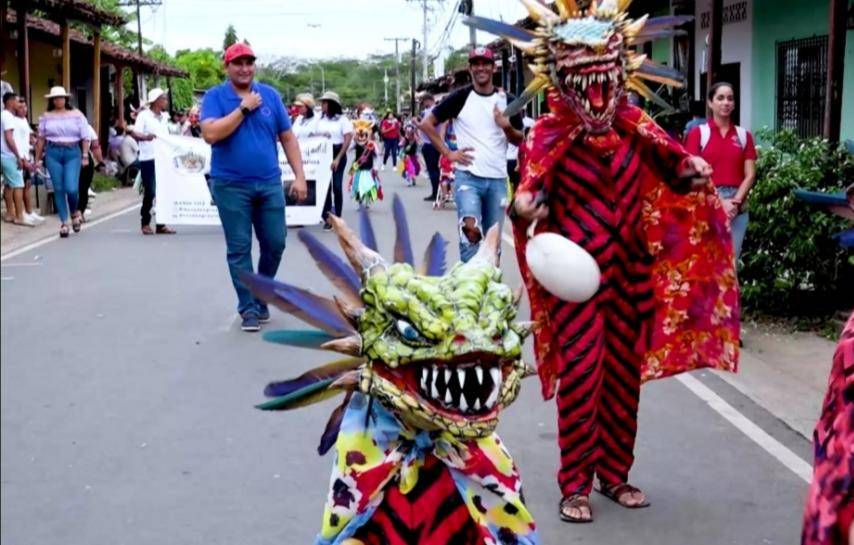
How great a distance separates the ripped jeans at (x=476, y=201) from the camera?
803 centimetres

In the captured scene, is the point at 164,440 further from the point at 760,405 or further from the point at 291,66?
the point at 291,66

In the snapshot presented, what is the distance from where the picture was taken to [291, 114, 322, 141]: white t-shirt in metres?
16.3

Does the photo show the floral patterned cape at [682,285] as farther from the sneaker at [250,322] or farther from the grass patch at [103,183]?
the grass patch at [103,183]

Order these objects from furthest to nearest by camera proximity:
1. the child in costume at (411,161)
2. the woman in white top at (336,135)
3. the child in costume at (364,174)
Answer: the child in costume at (411,161) < the child in costume at (364,174) < the woman in white top at (336,135)

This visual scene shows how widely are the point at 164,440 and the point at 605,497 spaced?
222 cm

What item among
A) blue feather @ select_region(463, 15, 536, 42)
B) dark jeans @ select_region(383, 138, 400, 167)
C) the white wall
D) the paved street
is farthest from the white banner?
dark jeans @ select_region(383, 138, 400, 167)

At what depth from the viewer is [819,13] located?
1394 cm

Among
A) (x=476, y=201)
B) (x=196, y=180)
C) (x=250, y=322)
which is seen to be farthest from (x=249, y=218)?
(x=196, y=180)

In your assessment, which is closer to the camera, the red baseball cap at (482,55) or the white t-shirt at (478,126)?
the red baseball cap at (482,55)

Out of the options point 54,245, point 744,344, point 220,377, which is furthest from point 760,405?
point 54,245

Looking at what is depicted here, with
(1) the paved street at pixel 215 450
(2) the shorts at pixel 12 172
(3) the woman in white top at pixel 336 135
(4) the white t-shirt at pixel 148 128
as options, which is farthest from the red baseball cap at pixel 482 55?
(2) the shorts at pixel 12 172

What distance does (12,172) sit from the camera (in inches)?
617

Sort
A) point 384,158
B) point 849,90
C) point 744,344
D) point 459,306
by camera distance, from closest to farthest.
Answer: point 459,306
point 744,344
point 849,90
point 384,158

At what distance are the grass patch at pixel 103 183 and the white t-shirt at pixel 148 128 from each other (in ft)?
25.9
